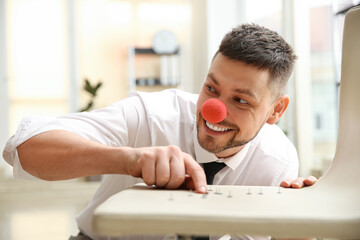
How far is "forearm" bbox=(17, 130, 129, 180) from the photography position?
34.2 inches

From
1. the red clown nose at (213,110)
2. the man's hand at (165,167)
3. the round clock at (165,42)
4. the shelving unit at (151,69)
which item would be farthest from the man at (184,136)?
the round clock at (165,42)

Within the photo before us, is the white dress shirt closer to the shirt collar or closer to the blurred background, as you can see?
the shirt collar

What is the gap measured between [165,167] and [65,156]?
0.95 feet

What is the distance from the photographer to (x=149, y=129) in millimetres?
1371

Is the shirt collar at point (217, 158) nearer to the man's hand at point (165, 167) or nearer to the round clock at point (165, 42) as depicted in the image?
the man's hand at point (165, 167)

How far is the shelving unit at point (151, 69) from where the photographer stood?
20.3 feet

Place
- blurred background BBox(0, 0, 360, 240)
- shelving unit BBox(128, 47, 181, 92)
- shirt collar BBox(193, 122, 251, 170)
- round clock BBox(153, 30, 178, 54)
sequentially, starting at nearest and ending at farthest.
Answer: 1. shirt collar BBox(193, 122, 251, 170)
2. blurred background BBox(0, 0, 360, 240)
3. shelving unit BBox(128, 47, 181, 92)
4. round clock BBox(153, 30, 178, 54)

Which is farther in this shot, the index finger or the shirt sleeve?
the shirt sleeve

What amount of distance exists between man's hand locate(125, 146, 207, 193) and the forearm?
2.4 inches

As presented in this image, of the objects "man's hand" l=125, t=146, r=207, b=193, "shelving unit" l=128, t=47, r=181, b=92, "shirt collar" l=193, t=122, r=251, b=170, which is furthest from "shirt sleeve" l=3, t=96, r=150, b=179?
"shelving unit" l=128, t=47, r=181, b=92

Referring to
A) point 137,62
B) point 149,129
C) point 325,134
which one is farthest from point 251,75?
point 137,62

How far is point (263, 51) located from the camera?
4.08 ft

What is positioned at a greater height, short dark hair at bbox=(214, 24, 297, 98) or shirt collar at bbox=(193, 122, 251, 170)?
short dark hair at bbox=(214, 24, 297, 98)

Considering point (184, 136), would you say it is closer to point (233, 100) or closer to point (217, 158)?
point (217, 158)
